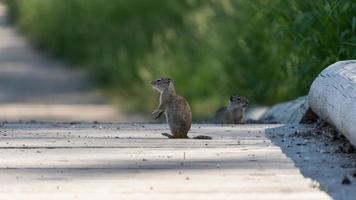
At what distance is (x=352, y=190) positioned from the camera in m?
5.90

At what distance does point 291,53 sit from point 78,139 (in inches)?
156

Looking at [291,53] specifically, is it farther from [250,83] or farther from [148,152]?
[148,152]

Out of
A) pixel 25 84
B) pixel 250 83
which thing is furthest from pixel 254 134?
pixel 25 84

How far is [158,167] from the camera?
666 cm

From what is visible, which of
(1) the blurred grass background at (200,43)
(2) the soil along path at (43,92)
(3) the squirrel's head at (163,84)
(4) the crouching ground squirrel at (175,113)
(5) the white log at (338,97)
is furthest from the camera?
(2) the soil along path at (43,92)

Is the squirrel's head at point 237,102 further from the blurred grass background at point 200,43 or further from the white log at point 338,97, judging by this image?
the white log at point 338,97

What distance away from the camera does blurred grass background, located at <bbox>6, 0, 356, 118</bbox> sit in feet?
35.0

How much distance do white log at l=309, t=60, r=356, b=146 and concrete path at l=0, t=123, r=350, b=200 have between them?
0.21 metres

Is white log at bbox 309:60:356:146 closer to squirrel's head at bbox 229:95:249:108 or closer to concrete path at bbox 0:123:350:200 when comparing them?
concrete path at bbox 0:123:350:200

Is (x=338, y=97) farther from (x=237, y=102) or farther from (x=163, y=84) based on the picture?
(x=237, y=102)

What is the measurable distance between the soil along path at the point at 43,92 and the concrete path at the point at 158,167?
9.12 m

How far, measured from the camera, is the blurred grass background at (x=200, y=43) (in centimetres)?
1066

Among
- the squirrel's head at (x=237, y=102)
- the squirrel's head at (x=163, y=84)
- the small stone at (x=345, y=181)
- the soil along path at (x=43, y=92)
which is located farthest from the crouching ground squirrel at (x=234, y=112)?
the soil along path at (x=43, y=92)

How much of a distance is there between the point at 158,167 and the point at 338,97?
4.65 ft
